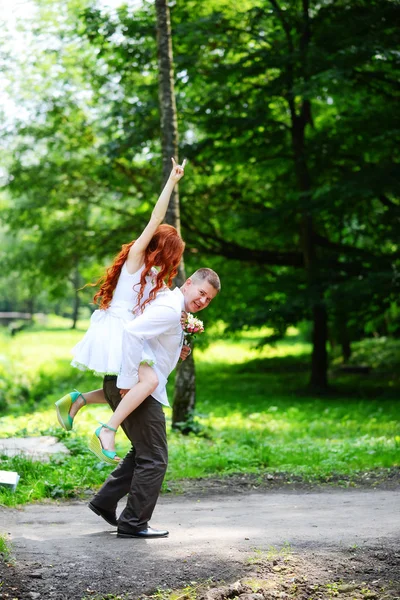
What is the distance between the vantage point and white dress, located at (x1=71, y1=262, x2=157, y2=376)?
5277 mm

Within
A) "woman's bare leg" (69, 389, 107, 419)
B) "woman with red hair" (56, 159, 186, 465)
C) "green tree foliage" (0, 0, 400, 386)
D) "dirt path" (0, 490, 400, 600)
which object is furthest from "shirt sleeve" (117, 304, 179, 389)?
"green tree foliage" (0, 0, 400, 386)

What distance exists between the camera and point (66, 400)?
5777 millimetres

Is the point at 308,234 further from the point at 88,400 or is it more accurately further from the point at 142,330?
the point at 142,330

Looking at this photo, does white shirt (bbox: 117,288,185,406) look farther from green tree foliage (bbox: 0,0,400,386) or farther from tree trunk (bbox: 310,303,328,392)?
tree trunk (bbox: 310,303,328,392)

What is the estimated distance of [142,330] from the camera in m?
4.98

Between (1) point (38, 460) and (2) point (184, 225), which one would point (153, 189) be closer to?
(2) point (184, 225)

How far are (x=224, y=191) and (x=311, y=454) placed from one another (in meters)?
13.9

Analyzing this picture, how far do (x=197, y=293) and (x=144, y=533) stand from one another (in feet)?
5.38

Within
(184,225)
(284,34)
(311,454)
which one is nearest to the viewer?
(311,454)

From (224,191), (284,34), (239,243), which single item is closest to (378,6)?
(284,34)

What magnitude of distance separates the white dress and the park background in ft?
14.3

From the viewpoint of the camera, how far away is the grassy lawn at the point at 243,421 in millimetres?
7664

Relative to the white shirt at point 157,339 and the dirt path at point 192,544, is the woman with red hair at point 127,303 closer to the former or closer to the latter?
the white shirt at point 157,339

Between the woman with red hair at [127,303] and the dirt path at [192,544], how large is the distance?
2.21ft
